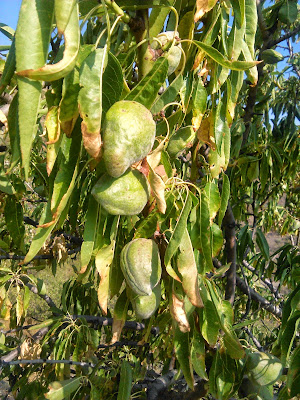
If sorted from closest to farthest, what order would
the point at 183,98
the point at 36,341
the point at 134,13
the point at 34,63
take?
the point at 34,63
the point at 134,13
the point at 183,98
the point at 36,341

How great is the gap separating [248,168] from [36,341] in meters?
1.57

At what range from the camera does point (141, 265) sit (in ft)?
2.26

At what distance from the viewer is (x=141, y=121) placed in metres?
0.57

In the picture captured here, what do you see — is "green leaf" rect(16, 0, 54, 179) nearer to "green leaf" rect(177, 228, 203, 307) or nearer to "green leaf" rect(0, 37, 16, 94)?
"green leaf" rect(0, 37, 16, 94)

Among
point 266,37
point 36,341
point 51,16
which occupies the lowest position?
point 36,341

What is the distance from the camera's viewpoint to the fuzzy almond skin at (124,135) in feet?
1.76

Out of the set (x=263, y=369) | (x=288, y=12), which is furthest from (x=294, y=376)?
(x=288, y=12)

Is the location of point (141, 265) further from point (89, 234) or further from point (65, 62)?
point (65, 62)

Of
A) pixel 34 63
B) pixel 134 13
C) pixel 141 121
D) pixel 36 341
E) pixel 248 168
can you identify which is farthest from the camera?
pixel 248 168

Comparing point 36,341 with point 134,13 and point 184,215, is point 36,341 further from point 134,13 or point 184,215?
point 134,13

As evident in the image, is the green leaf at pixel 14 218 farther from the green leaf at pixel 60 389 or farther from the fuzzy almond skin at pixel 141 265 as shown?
the fuzzy almond skin at pixel 141 265

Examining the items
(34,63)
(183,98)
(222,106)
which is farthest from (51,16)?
(222,106)

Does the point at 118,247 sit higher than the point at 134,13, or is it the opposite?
the point at 134,13

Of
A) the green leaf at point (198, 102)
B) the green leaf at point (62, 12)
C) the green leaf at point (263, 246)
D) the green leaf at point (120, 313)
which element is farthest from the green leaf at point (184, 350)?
the green leaf at point (263, 246)
